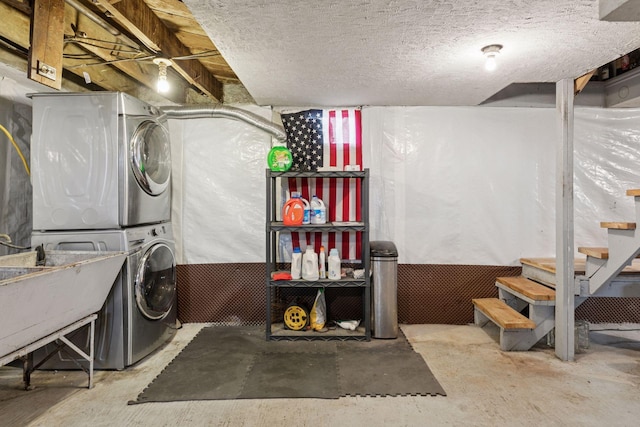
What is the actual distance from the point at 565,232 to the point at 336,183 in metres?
2.19

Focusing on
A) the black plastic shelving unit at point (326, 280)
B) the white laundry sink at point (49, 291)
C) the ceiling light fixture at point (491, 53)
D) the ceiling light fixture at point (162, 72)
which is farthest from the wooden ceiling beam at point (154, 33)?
the ceiling light fixture at point (491, 53)

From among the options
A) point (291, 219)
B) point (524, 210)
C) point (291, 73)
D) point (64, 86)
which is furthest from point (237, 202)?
point (524, 210)

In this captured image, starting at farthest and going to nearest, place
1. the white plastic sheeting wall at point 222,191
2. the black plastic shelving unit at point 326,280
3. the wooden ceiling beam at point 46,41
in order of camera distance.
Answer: the white plastic sheeting wall at point 222,191 < the black plastic shelving unit at point 326,280 < the wooden ceiling beam at point 46,41

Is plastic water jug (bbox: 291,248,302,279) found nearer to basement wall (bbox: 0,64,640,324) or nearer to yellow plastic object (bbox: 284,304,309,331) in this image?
yellow plastic object (bbox: 284,304,309,331)

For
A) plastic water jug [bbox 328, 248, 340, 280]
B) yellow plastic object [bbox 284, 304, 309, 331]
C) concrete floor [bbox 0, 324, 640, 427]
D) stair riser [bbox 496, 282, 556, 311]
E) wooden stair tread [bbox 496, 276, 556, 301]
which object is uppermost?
plastic water jug [bbox 328, 248, 340, 280]

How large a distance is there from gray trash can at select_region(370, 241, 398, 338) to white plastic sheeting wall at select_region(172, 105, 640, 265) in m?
0.48

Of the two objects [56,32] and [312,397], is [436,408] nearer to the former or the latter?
[312,397]

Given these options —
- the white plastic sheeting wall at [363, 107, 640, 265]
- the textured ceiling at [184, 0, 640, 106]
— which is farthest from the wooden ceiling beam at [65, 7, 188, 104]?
the white plastic sheeting wall at [363, 107, 640, 265]

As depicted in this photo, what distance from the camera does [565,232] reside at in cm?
315

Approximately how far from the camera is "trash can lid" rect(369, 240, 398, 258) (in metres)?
3.70

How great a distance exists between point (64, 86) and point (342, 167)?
116 inches

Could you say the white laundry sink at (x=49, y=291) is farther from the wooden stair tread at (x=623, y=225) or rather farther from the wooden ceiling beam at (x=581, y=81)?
the wooden ceiling beam at (x=581, y=81)

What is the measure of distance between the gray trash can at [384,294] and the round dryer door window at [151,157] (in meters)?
2.20

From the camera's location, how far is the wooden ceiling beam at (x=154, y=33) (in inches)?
90.8
